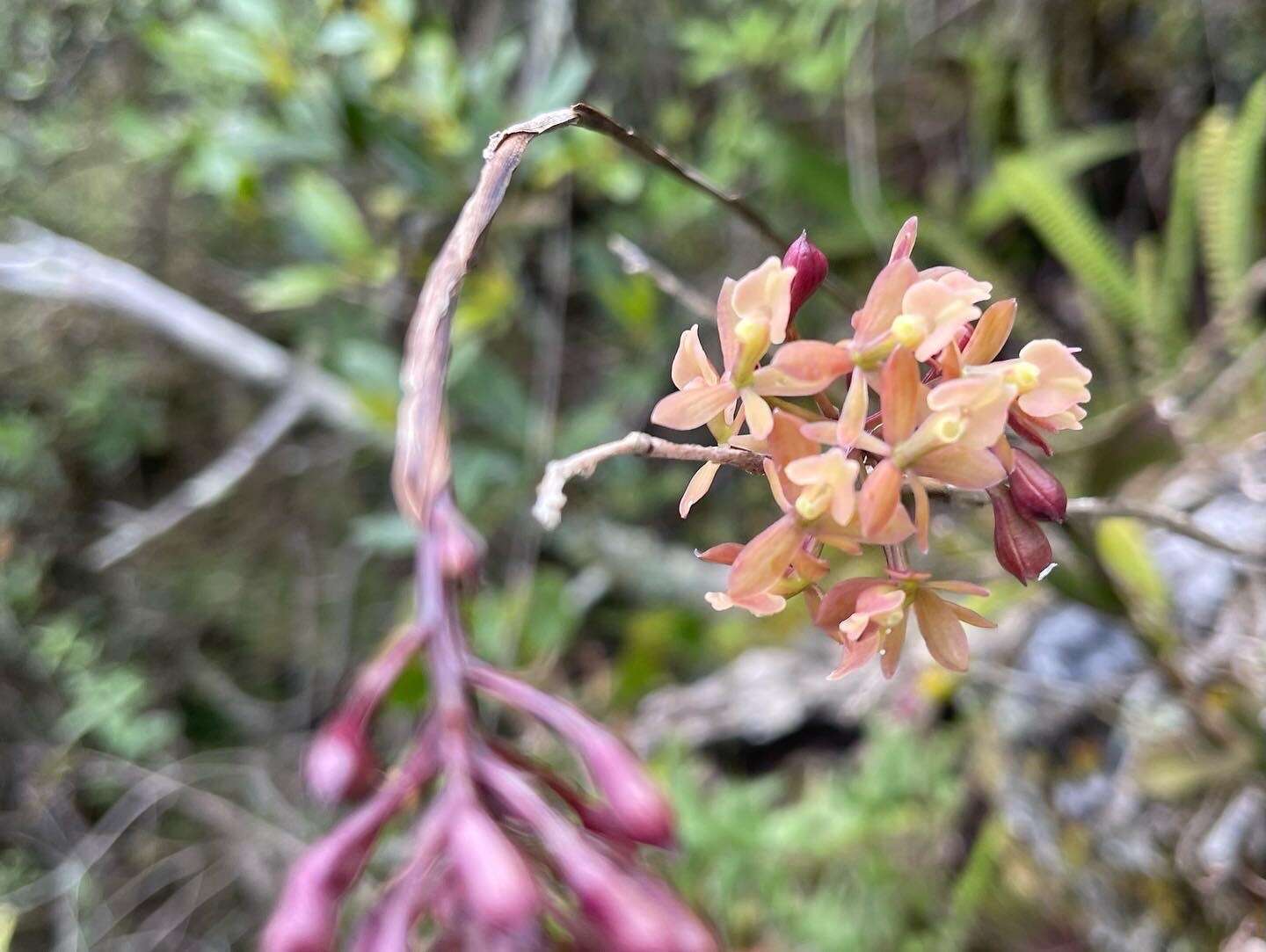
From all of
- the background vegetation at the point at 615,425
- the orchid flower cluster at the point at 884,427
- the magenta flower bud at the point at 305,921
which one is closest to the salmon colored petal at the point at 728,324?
the orchid flower cluster at the point at 884,427

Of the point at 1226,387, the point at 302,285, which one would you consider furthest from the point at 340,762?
the point at 1226,387

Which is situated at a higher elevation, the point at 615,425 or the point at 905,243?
the point at 905,243

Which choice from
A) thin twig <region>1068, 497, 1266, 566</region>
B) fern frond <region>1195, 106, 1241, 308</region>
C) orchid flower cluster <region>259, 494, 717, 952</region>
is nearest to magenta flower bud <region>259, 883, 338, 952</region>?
orchid flower cluster <region>259, 494, 717, 952</region>

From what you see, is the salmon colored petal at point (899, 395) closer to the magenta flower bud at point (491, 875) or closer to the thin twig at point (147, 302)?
the magenta flower bud at point (491, 875)

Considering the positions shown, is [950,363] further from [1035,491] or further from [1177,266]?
[1177,266]

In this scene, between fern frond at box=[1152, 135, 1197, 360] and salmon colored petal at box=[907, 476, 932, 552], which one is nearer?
salmon colored petal at box=[907, 476, 932, 552]

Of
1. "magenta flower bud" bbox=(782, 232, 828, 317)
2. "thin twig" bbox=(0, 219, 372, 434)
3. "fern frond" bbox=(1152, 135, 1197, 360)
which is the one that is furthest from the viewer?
"thin twig" bbox=(0, 219, 372, 434)

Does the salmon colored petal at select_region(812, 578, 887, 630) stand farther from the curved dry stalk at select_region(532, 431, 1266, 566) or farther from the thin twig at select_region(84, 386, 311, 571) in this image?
the thin twig at select_region(84, 386, 311, 571)

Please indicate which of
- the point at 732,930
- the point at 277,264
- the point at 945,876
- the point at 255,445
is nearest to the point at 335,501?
the point at 255,445

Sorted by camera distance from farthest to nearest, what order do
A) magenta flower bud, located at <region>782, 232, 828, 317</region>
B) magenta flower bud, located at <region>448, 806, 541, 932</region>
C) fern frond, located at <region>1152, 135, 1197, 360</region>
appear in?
fern frond, located at <region>1152, 135, 1197, 360</region>, magenta flower bud, located at <region>782, 232, 828, 317</region>, magenta flower bud, located at <region>448, 806, 541, 932</region>
